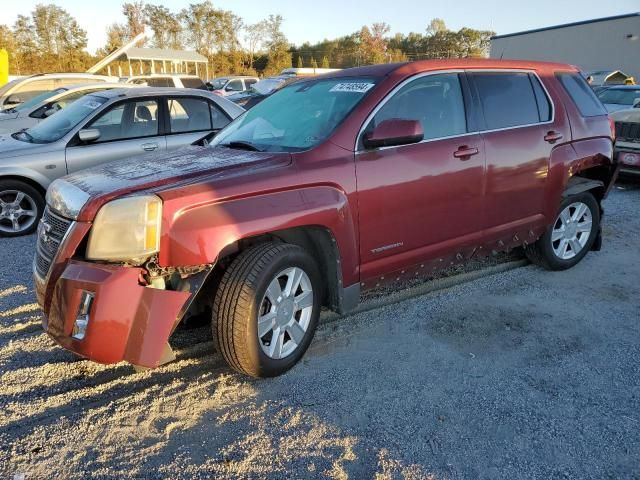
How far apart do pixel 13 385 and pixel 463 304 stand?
3255 millimetres

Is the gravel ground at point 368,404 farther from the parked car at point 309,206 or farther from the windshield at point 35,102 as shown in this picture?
the windshield at point 35,102

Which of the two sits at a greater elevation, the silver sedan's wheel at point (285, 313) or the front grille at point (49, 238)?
the front grille at point (49, 238)

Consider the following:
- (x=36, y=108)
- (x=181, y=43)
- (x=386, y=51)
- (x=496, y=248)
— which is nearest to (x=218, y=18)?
(x=181, y=43)

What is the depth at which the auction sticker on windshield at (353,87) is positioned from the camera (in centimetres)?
359

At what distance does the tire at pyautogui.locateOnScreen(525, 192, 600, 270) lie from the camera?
4773mm

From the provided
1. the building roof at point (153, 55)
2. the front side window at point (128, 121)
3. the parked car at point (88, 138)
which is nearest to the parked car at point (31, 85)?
the parked car at point (88, 138)

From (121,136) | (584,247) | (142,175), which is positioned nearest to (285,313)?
(142,175)

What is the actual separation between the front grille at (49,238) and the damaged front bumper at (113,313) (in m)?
0.25

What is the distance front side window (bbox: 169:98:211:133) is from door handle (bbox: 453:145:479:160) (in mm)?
4160

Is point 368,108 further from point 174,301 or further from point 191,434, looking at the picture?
point 191,434

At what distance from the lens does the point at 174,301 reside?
8.75ft

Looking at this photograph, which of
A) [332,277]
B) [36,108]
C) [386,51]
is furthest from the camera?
[386,51]

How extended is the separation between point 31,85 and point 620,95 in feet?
46.6

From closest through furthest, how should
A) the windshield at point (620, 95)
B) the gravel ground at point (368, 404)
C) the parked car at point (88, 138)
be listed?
the gravel ground at point (368, 404) → the parked car at point (88, 138) → the windshield at point (620, 95)
